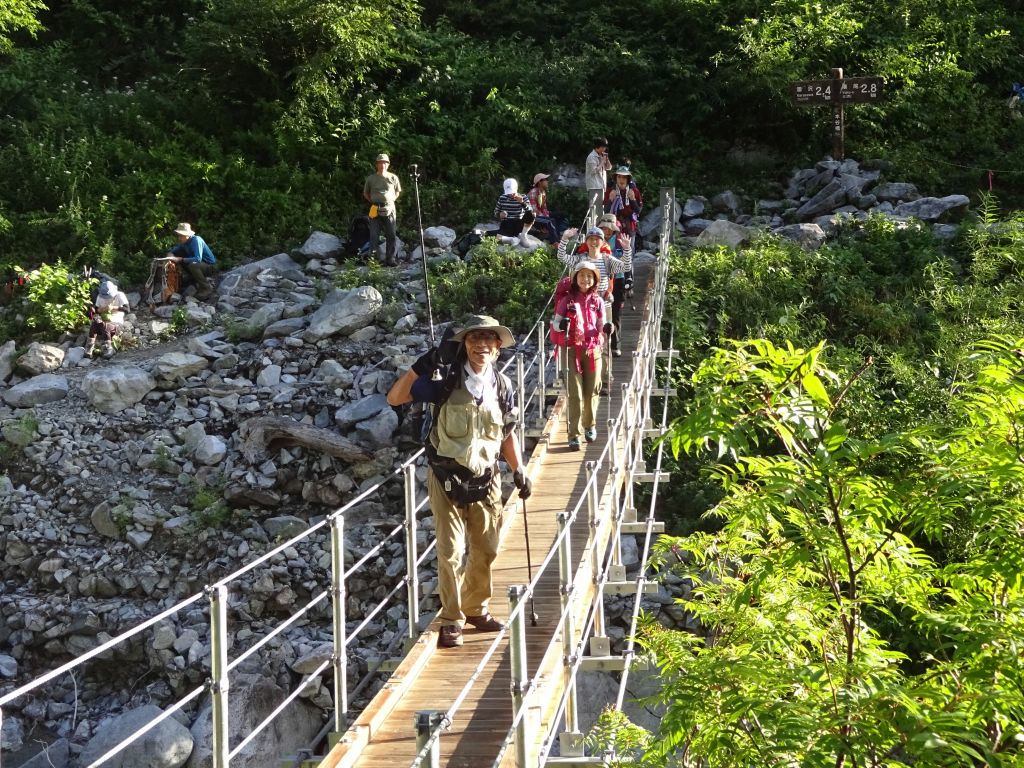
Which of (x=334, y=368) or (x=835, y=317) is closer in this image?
(x=334, y=368)

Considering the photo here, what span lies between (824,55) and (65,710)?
1524 centimetres

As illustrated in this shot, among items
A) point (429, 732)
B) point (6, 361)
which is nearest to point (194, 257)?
point (6, 361)

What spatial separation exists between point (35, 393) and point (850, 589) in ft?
35.1

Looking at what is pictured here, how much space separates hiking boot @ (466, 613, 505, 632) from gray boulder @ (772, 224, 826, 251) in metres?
10.5

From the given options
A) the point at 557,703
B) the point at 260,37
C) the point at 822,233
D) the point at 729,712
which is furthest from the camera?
the point at 260,37

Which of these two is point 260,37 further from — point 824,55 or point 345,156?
point 824,55

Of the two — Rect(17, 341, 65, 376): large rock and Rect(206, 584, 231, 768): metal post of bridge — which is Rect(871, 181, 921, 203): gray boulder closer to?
Rect(17, 341, 65, 376): large rock

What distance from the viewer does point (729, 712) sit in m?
3.99

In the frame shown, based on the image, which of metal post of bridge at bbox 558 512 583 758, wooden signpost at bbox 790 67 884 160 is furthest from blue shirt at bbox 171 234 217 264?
metal post of bridge at bbox 558 512 583 758

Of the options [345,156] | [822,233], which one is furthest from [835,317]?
[345,156]

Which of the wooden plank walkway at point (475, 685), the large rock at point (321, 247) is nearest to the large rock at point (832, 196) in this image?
the large rock at point (321, 247)

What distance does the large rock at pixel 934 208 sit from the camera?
1631 cm

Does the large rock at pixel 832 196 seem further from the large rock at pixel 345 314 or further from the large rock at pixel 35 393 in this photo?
the large rock at pixel 35 393

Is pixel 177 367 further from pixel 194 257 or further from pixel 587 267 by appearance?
pixel 587 267
